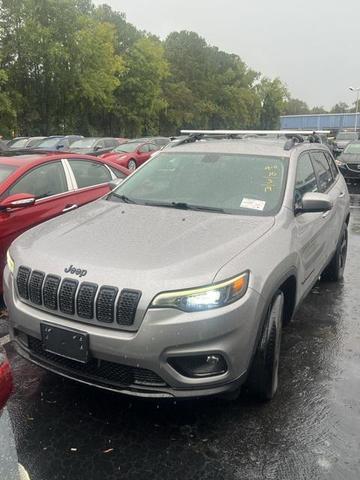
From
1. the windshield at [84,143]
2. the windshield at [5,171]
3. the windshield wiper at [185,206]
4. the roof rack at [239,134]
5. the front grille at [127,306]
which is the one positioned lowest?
the windshield at [84,143]

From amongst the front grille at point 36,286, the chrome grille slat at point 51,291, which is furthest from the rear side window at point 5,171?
the chrome grille slat at point 51,291

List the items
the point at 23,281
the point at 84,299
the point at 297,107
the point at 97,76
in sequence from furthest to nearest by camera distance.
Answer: the point at 297,107
the point at 97,76
the point at 23,281
the point at 84,299

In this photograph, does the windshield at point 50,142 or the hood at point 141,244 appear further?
the windshield at point 50,142

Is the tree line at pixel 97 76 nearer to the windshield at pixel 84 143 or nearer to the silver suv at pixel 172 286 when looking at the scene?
the windshield at pixel 84 143

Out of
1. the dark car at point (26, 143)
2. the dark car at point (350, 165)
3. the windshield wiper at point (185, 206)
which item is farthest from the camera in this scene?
the dark car at point (26, 143)

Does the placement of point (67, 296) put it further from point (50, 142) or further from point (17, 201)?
point (50, 142)

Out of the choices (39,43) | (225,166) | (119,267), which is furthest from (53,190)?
(39,43)

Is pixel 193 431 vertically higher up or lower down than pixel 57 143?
lower down

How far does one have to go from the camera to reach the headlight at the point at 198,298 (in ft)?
8.61

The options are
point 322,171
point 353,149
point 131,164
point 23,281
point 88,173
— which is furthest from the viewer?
point 131,164

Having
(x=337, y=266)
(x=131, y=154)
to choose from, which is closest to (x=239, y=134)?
(x=337, y=266)

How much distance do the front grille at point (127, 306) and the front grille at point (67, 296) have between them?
0.29m

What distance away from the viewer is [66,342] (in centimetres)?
276

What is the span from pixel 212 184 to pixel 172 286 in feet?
5.08
